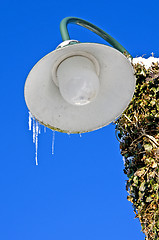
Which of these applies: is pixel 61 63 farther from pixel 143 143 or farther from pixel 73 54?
pixel 143 143

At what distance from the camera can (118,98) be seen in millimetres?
1609

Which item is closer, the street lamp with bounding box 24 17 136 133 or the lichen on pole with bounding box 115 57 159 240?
the street lamp with bounding box 24 17 136 133

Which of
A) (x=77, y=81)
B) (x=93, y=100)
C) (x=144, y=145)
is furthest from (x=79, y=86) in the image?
(x=144, y=145)

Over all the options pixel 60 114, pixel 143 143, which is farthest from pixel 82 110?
pixel 143 143

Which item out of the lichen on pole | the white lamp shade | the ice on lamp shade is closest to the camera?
the ice on lamp shade

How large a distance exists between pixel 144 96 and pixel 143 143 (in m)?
0.37

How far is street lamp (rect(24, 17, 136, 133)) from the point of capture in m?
1.37

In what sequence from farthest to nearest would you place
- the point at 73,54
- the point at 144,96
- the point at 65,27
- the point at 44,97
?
the point at 144,96, the point at 65,27, the point at 44,97, the point at 73,54

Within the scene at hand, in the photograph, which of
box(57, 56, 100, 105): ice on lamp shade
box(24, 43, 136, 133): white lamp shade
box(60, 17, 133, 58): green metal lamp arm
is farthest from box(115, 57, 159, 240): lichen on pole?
box(57, 56, 100, 105): ice on lamp shade

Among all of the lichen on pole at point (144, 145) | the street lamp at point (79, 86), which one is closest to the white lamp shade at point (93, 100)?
the street lamp at point (79, 86)

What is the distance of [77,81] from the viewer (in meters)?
1.34

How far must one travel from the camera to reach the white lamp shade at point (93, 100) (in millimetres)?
1468

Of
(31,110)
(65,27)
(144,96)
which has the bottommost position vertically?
(31,110)

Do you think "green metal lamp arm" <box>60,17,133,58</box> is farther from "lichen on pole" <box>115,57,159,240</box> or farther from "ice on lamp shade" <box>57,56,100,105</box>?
"ice on lamp shade" <box>57,56,100,105</box>
